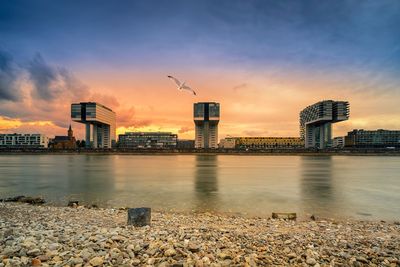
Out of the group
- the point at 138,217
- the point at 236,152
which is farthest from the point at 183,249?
the point at 236,152

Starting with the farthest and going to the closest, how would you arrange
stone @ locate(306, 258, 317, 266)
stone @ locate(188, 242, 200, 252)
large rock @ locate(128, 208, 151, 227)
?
1. large rock @ locate(128, 208, 151, 227)
2. stone @ locate(188, 242, 200, 252)
3. stone @ locate(306, 258, 317, 266)

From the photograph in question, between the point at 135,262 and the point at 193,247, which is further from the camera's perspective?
the point at 193,247

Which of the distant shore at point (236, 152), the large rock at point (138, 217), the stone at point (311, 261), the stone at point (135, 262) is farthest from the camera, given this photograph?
the distant shore at point (236, 152)

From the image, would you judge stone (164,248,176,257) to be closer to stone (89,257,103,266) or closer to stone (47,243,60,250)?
stone (89,257,103,266)

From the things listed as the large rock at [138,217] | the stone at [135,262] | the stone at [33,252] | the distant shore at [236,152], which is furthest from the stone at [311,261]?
the distant shore at [236,152]

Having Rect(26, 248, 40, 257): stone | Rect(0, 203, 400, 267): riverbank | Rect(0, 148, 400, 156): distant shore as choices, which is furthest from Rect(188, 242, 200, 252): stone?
Rect(0, 148, 400, 156): distant shore

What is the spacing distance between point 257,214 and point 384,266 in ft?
38.0

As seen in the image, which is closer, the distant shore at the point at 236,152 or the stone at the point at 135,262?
the stone at the point at 135,262

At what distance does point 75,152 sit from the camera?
183875mm

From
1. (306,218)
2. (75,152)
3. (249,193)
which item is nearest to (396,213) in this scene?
(306,218)

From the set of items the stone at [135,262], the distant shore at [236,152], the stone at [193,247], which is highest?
the stone at [135,262]

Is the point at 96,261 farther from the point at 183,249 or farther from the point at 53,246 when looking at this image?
the point at 183,249

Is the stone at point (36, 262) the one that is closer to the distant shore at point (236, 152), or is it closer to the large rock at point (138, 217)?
the large rock at point (138, 217)

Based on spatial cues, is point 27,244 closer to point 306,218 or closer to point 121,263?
point 121,263
